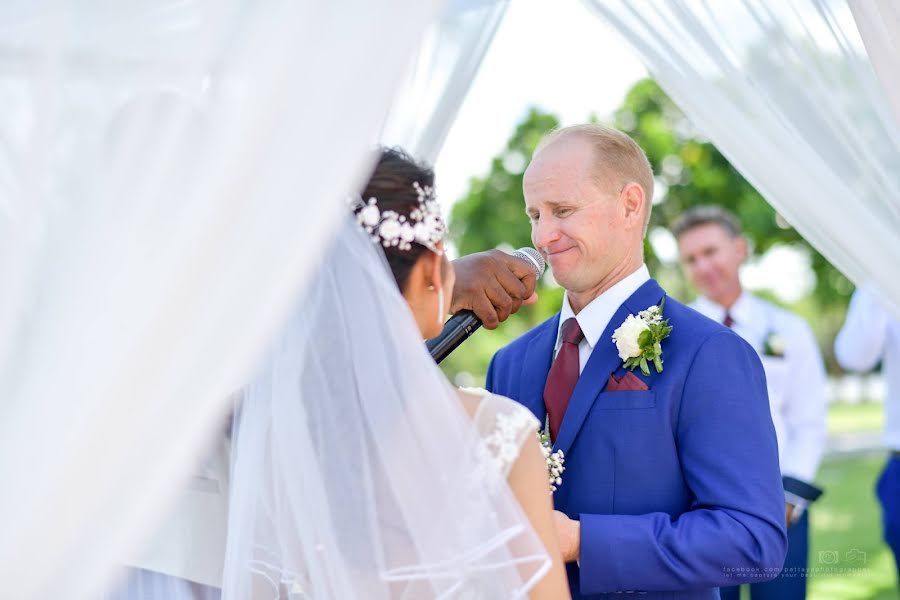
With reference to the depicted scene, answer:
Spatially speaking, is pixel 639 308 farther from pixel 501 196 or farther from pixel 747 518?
pixel 501 196

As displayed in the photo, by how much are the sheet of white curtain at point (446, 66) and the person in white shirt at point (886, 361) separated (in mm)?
2940

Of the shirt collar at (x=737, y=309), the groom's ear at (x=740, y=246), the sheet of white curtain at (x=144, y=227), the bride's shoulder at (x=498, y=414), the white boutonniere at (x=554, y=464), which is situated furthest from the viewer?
the groom's ear at (x=740, y=246)

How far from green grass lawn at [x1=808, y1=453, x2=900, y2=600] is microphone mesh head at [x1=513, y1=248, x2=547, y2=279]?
180 inches

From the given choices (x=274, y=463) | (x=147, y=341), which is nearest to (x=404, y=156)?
(x=274, y=463)

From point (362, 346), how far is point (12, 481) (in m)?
0.86

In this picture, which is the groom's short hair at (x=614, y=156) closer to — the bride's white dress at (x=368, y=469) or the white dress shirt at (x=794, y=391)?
the bride's white dress at (x=368, y=469)

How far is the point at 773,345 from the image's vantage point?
538 cm

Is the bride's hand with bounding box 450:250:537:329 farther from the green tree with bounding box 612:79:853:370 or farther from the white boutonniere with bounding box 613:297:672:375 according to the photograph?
the green tree with bounding box 612:79:853:370

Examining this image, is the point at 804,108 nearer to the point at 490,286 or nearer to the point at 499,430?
the point at 490,286

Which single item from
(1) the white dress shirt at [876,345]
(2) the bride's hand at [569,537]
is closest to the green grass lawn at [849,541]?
(1) the white dress shirt at [876,345]

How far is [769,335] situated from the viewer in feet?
17.8

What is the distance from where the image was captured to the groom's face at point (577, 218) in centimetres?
298

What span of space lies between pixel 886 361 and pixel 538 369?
3340mm

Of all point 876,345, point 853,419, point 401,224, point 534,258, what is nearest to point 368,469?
point 401,224
